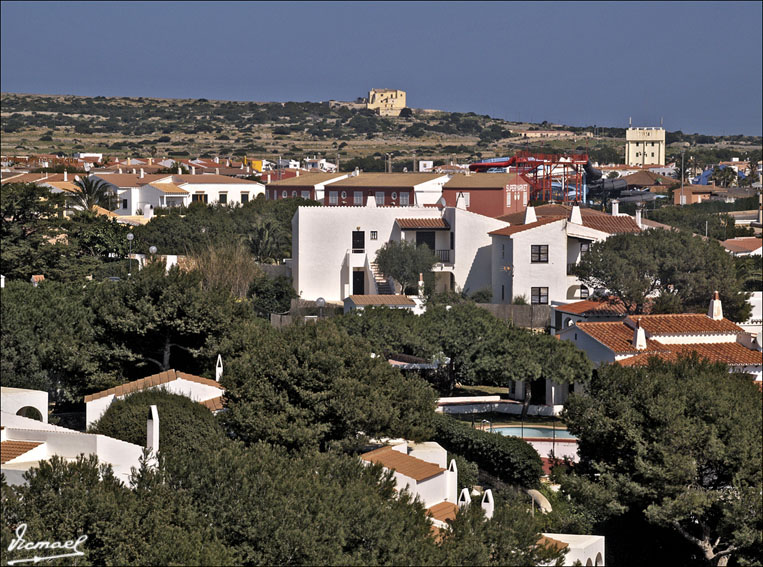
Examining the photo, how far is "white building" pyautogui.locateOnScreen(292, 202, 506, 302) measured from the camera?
48.4 meters

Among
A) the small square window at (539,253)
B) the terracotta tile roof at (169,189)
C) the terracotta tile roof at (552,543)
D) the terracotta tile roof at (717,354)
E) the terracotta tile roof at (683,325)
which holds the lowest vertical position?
the terracotta tile roof at (552,543)

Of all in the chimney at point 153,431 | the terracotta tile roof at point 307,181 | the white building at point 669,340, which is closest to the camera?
the chimney at point 153,431

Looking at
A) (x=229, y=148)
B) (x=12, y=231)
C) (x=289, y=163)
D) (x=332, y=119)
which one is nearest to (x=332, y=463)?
(x=12, y=231)

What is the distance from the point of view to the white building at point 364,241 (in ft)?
159

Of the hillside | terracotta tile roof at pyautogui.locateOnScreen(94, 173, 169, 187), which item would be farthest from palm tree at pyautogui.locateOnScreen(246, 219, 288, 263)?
the hillside

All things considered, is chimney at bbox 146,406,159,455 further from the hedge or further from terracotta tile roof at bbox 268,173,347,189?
Result: terracotta tile roof at bbox 268,173,347,189

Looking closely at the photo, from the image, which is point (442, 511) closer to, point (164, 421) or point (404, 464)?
point (404, 464)

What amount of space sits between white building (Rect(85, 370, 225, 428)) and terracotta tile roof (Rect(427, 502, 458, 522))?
19.1ft

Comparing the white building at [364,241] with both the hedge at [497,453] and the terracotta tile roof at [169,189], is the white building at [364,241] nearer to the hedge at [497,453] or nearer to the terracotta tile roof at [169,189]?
the terracotta tile roof at [169,189]

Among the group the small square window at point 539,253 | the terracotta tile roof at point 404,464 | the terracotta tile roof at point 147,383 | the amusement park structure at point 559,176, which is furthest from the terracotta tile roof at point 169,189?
the terracotta tile roof at point 404,464

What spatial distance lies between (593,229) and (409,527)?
30.5 meters

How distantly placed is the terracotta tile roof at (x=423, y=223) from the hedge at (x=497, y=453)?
23.2m

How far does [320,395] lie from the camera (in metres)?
23.3

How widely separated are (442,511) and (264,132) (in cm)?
14119
